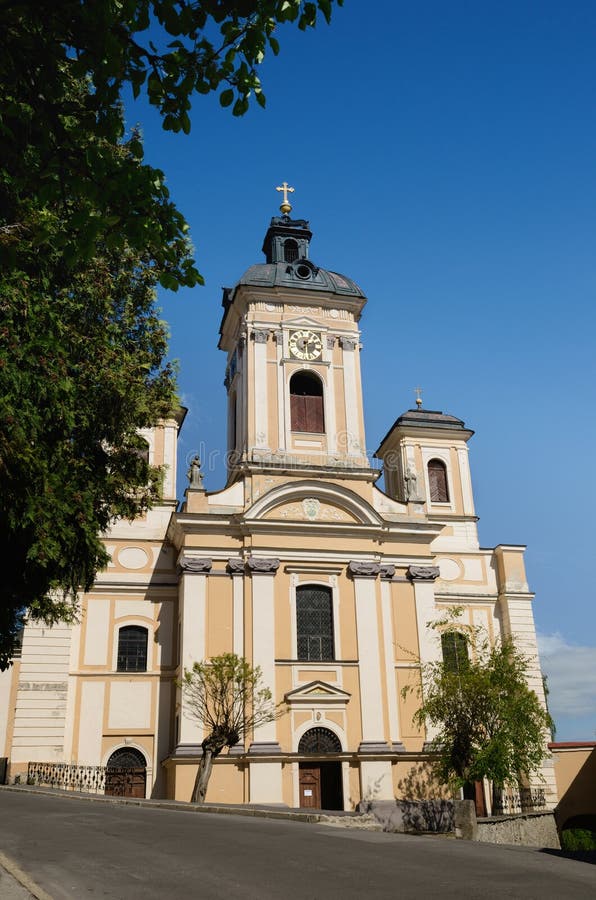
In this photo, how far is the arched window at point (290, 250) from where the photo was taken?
115 feet

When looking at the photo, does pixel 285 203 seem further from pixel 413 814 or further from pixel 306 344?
pixel 413 814

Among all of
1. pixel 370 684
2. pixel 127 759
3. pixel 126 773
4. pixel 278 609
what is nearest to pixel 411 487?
pixel 278 609

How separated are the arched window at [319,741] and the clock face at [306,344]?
13140 mm

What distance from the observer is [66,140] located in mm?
7570

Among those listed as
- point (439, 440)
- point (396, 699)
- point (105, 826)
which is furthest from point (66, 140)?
point (439, 440)

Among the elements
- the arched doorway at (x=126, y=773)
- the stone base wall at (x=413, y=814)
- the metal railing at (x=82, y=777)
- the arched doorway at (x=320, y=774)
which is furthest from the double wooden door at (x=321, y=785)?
the metal railing at (x=82, y=777)

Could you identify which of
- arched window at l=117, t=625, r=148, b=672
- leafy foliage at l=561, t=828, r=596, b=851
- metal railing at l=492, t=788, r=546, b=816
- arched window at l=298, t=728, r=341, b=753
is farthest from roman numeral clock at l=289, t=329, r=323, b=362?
leafy foliage at l=561, t=828, r=596, b=851

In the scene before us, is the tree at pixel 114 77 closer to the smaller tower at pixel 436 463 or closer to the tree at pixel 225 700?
the tree at pixel 225 700

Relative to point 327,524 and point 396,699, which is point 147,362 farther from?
point 396,699

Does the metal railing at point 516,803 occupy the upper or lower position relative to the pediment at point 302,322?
lower

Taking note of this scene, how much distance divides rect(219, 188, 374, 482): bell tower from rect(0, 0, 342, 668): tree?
14.9m

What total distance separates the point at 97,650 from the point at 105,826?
1677 cm

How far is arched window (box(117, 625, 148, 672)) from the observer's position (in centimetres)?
2836

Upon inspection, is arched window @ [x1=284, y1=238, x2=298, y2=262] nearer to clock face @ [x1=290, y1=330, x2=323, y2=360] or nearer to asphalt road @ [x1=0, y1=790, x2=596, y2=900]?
clock face @ [x1=290, y1=330, x2=323, y2=360]
